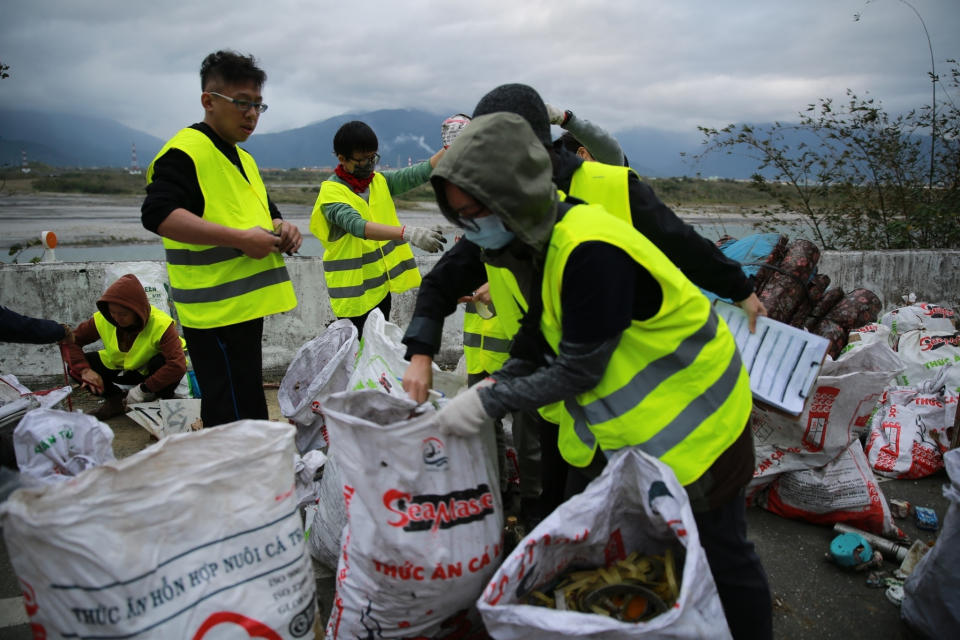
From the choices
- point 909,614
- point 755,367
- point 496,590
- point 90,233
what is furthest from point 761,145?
point 90,233

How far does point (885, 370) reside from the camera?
2.71 m

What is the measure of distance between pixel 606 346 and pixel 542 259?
0.86 feet

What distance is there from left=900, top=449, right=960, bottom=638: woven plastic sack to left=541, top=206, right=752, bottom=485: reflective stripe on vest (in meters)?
0.92

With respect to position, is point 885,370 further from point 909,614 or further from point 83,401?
point 83,401

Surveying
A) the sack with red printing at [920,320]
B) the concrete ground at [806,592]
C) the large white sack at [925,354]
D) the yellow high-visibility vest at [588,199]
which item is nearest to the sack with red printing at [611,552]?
the yellow high-visibility vest at [588,199]

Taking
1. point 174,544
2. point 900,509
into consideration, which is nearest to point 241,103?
point 174,544

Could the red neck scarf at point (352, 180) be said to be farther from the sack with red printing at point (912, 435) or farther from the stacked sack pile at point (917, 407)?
the sack with red printing at point (912, 435)

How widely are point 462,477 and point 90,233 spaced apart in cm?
983

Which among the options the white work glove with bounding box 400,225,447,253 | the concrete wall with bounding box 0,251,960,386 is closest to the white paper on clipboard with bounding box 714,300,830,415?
the white work glove with bounding box 400,225,447,253

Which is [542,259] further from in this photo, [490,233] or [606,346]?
[606,346]

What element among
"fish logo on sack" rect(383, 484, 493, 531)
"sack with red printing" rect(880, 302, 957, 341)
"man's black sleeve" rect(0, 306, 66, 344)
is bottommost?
"sack with red printing" rect(880, 302, 957, 341)

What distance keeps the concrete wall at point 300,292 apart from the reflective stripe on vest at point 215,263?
224 cm

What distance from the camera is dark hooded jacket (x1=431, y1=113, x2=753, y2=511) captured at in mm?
1356

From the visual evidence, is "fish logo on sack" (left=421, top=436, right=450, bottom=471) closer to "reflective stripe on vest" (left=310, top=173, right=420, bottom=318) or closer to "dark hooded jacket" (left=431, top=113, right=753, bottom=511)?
A: "dark hooded jacket" (left=431, top=113, right=753, bottom=511)
